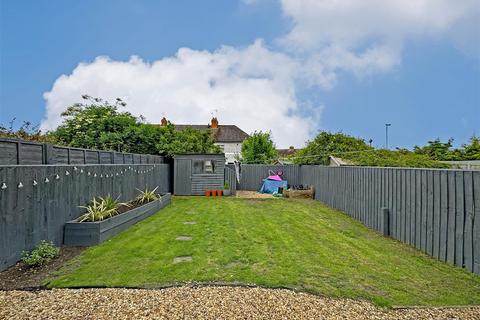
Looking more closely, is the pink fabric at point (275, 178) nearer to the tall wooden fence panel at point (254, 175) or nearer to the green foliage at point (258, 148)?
the tall wooden fence panel at point (254, 175)

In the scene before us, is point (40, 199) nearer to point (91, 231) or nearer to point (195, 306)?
point (91, 231)

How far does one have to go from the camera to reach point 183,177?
17.9m

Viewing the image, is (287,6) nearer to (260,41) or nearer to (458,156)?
(260,41)

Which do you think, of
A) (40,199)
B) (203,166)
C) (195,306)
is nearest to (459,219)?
(195,306)

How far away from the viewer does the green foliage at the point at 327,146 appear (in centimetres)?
2067

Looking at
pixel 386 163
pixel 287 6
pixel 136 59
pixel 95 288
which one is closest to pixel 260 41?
pixel 287 6

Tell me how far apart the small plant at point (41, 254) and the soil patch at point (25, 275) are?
77mm

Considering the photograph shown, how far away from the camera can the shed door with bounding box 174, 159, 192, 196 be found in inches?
704

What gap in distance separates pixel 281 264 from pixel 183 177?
531 inches

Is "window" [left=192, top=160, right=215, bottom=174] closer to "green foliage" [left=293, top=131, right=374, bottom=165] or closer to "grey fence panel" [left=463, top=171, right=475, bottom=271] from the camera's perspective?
"green foliage" [left=293, top=131, right=374, bottom=165]

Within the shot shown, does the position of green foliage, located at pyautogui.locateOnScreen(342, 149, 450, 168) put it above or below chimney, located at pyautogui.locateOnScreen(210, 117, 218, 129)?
below

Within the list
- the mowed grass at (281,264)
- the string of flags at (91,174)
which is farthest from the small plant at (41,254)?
the string of flags at (91,174)

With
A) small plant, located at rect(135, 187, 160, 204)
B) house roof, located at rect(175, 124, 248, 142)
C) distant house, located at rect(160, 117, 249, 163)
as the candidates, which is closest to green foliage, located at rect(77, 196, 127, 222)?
small plant, located at rect(135, 187, 160, 204)

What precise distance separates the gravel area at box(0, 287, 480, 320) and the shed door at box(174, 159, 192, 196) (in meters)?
14.0
